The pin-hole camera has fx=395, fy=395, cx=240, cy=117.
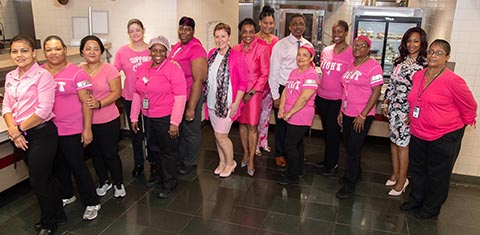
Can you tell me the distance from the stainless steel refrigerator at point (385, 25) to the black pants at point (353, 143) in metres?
2.22

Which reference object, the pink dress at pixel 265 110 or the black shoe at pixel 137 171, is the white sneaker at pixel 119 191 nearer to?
the black shoe at pixel 137 171

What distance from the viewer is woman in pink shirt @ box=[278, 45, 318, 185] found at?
3.38m

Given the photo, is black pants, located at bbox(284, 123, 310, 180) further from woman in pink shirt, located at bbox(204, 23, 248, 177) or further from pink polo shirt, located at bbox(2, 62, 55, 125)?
pink polo shirt, located at bbox(2, 62, 55, 125)

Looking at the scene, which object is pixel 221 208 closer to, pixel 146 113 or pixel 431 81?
pixel 146 113

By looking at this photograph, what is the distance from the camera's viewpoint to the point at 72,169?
291 centimetres

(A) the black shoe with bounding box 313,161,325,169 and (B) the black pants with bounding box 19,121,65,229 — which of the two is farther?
(A) the black shoe with bounding box 313,161,325,169

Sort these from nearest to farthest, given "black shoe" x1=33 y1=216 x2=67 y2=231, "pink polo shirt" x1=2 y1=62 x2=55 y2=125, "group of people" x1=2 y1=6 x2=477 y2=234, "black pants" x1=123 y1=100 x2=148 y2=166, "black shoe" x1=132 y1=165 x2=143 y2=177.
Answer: "pink polo shirt" x1=2 y1=62 x2=55 y2=125
"group of people" x1=2 y1=6 x2=477 y2=234
"black shoe" x1=33 y1=216 x2=67 y2=231
"black pants" x1=123 y1=100 x2=148 y2=166
"black shoe" x1=132 y1=165 x2=143 y2=177

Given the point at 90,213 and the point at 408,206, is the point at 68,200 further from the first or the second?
the point at 408,206

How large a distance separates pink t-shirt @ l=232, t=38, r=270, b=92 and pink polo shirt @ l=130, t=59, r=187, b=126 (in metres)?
0.70

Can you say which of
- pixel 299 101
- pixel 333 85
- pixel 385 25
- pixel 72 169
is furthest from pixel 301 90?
pixel 385 25

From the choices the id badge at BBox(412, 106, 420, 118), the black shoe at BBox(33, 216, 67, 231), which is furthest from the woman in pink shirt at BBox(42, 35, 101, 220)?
the id badge at BBox(412, 106, 420, 118)

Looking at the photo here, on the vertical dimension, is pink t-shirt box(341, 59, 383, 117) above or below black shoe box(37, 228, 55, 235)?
above

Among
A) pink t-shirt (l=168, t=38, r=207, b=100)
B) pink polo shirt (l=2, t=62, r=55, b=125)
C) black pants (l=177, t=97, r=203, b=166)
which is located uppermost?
pink t-shirt (l=168, t=38, r=207, b=100)

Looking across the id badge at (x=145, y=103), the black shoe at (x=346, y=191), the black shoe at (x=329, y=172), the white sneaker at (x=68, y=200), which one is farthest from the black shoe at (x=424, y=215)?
the white sneaker at (x=68, y=200)
